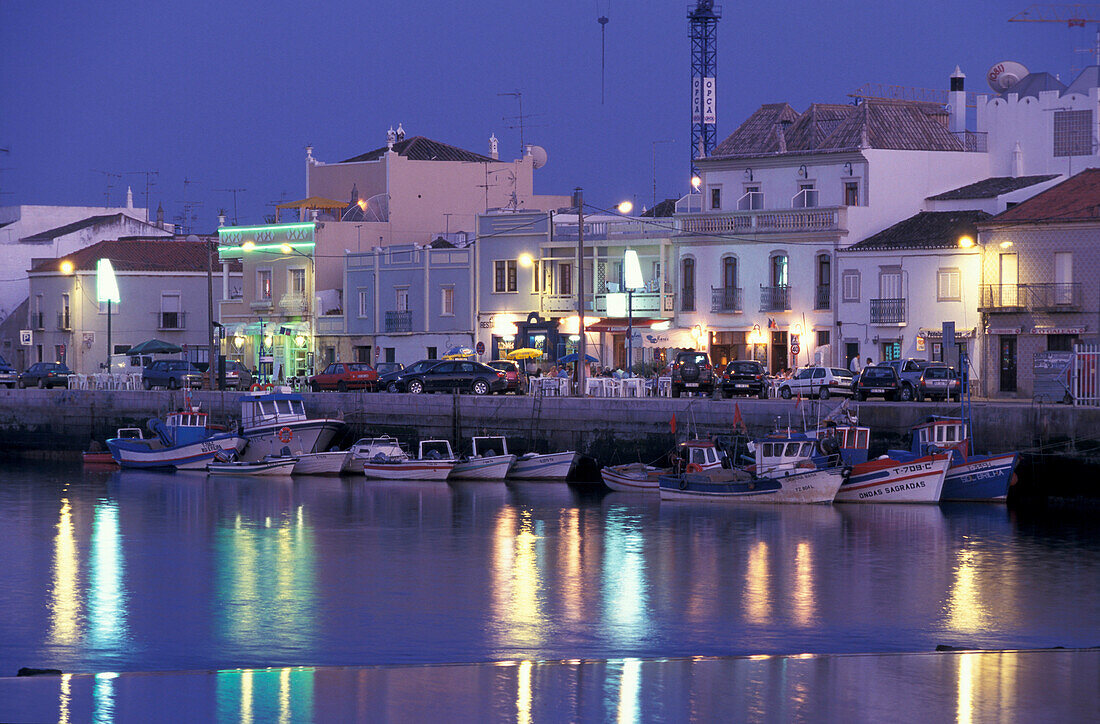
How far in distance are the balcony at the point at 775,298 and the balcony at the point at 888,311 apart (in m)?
3.78

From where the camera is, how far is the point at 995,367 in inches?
2117

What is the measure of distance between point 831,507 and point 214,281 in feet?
163

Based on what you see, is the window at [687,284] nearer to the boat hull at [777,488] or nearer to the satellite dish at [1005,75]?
the satellite dish at [1005,75]

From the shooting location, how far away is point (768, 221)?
6147cm

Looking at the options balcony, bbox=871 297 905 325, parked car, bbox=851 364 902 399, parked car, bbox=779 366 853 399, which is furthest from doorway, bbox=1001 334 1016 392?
parked car, bbox=851 364 902 399

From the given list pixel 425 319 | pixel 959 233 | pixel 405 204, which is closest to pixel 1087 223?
pixel 959 233

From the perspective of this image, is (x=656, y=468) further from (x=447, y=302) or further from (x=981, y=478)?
(x=447, y=302)

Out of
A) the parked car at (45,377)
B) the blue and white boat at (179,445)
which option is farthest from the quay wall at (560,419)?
the blue and white boat at (179,445)

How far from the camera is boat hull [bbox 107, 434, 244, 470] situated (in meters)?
54.5

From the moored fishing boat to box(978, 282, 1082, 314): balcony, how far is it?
19.6 meters

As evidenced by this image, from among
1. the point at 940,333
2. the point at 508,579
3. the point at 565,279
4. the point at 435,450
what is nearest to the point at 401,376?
the point at 435,450

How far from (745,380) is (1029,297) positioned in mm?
10408

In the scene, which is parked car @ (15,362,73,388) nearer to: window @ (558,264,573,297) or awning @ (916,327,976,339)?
window @ (558,264,573,297)

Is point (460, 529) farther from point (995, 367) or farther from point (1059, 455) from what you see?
point (995, 367)
